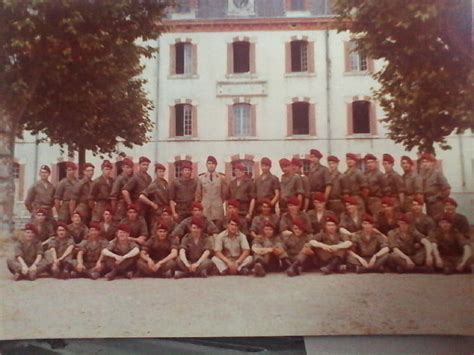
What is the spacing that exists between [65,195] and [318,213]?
121cm

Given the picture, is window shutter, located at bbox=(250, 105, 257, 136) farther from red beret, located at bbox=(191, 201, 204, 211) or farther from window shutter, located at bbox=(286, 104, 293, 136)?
red beret, located at bbox=(191, 201, 204, 211)

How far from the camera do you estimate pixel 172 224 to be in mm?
2596

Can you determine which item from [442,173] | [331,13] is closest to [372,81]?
[331,13]

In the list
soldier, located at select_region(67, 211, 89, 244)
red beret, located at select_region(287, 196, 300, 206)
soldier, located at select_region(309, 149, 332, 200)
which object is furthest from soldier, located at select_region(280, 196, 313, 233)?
soldier, located at select_region(67, 211, 89, 244)

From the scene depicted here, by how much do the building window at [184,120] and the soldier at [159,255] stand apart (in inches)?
17.9

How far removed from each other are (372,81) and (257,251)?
991 millimetres

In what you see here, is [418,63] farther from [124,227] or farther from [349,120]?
[124,227]

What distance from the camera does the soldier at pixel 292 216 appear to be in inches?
102

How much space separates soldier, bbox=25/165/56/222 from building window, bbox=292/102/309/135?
1196mm

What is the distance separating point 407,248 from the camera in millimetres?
2586

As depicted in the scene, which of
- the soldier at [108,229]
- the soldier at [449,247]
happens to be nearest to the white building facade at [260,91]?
the soldier at [449,247]

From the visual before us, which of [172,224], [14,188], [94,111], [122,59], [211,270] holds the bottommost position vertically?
[211,270]

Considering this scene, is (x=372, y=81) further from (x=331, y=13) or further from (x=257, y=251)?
(x=257, y=251)

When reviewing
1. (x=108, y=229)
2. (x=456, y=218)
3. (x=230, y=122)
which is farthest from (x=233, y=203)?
(x=456, y=218)
